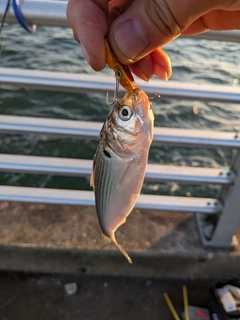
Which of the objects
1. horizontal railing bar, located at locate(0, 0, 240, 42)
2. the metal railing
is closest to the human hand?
horizontal railing bar, located at locate(0, 0, 240, 42)

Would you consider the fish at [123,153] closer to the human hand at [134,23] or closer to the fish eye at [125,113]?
the fish eye at [125,113]

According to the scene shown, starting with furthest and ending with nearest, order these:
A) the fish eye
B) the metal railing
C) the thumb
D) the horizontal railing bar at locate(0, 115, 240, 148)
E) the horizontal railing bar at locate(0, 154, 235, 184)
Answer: the horizontal railing bar at locate(0, 154, 235, 184), the horizontal railing bar at locate(0, 115, 240, 148), the metal railing, the fish eye, the thumb

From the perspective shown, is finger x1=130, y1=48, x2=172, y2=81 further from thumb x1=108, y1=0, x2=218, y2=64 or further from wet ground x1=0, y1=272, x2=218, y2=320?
wet ground x1=0, y1=272, x2=218, y2=320

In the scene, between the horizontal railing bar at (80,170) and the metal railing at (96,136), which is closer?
the metal railing at (96,136)

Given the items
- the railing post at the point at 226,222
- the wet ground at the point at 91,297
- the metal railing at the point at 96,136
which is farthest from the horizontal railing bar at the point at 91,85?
the wet ground at the point at 91,297

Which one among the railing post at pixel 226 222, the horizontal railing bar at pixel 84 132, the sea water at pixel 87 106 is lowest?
the sea water at pixel 87 106

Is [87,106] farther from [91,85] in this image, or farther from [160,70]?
[160,70]
